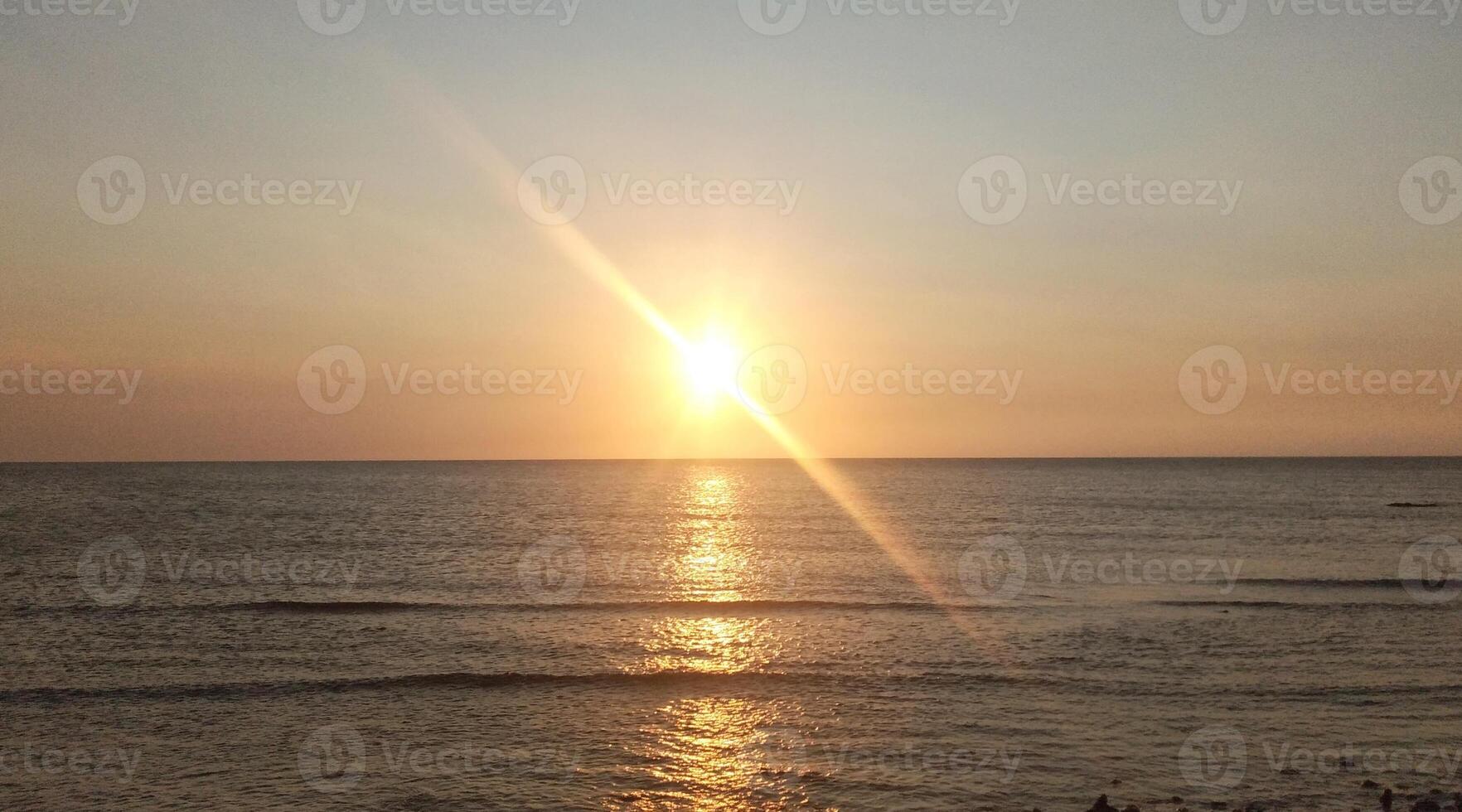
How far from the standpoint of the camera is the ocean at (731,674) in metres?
18.1

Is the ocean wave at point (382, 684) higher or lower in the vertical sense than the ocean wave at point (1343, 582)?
lower

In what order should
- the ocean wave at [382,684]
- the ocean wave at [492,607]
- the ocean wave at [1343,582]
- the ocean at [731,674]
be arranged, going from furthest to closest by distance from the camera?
the ocean wave at [1343,582]
the ocean wave at [492,607]
the ocean wave at [382,684]
the ocean at [731,674]

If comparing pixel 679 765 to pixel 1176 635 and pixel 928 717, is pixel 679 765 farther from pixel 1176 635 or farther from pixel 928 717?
pixel 1176 635

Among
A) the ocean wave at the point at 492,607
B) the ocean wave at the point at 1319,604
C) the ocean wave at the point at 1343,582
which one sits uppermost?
the ocean wave at the point at 1343,582

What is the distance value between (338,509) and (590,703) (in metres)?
85.3

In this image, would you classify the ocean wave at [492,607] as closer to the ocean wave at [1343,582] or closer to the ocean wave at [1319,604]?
the ocean wave at [1319,604]

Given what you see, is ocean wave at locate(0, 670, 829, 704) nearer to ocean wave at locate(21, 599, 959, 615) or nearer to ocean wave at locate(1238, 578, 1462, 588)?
ocean wave at locate(21, 599, 959, 615)

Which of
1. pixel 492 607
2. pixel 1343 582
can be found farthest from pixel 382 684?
pixel 1343 582

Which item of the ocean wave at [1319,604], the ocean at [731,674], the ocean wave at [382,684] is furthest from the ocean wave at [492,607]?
the ocean wave at [382,684]

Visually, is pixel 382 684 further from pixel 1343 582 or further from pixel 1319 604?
pixel 1343 582

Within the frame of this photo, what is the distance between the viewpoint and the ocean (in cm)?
1806

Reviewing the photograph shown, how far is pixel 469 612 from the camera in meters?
37.2

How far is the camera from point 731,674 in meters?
26.9

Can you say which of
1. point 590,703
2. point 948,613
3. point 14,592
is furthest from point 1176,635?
point 14,592
